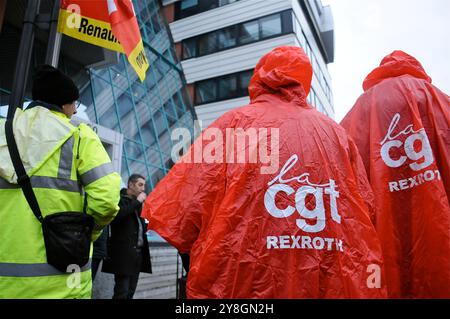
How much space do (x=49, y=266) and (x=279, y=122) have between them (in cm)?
145

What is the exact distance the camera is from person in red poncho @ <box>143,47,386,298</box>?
1465 mm

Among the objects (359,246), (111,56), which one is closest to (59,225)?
(359,246)

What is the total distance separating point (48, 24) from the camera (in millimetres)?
3104

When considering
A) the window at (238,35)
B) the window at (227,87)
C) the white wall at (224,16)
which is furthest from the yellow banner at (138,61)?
the white wall at (224,16)

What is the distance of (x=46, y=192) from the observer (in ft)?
6.06

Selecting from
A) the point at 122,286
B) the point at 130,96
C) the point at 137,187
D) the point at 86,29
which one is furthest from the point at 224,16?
the point at 122,286

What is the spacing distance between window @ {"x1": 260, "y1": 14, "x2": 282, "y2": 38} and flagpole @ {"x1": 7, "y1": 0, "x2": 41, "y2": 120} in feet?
51.8

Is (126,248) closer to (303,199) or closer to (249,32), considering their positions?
(303,199)

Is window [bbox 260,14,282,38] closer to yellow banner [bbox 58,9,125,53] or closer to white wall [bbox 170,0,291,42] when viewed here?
white wall [bbox 170,0,291,42]

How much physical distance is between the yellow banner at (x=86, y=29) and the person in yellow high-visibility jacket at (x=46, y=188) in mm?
1346

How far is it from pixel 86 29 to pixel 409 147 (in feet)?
10.5

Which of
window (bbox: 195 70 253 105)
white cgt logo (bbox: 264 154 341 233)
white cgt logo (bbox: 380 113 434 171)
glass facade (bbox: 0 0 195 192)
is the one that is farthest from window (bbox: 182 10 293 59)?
white cgt logo (bbox: 264 154 341 233)

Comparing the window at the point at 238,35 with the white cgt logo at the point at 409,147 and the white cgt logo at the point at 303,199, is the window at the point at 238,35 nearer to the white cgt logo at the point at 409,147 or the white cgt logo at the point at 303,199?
the white cgt logo at the point at 409,147

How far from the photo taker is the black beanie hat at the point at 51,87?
219 cm
